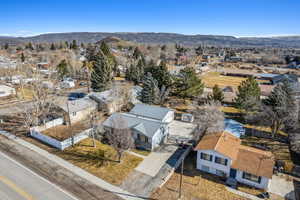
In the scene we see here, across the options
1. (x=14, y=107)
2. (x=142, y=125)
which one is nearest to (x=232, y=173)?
(x=142, y=125)

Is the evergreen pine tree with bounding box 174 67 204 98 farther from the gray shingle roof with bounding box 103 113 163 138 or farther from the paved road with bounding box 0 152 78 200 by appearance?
the paved road with bounding box 0 152 78 200

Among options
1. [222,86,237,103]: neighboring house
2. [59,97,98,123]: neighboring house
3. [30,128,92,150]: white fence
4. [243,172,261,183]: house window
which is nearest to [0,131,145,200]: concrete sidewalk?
[30,128,92,150]: white fence

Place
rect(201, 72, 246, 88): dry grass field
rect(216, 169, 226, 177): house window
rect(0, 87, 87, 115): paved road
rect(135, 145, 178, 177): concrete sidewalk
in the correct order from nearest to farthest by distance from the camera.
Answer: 1. rect(216, 169, 226, 177): house window
2. rect(135, 145, 178, 177): concrete sidewalk
3. rect(0, 87, 87, 115): paved road
4. rect(201, 72, 246, 88): dry grass field

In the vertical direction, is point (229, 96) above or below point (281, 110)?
below

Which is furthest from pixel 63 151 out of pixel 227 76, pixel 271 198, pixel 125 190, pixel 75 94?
pixel 227 76

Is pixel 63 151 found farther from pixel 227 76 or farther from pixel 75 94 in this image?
pixel 227 76

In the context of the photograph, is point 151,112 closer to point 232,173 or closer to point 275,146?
point 232,173
